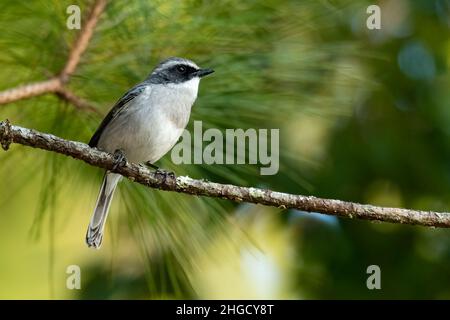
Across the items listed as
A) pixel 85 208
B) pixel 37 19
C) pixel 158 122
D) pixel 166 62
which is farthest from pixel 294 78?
pixel 85 208

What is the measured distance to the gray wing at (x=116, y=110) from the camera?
3.54 m

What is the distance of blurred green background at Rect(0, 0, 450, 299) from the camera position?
3307 mm

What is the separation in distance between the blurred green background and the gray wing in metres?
0.06

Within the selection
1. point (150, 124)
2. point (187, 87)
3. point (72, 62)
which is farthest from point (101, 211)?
→ point (72, 62)

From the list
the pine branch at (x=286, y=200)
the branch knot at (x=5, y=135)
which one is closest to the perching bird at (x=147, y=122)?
the pine branch at (x=286, y=200)

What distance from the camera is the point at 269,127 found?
14.6 feet

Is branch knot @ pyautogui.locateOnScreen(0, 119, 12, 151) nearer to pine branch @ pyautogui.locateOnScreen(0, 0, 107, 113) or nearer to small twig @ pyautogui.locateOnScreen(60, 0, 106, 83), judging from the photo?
pine branch @ pyautogui.locateOnScreen(0, 0, 107, 113)

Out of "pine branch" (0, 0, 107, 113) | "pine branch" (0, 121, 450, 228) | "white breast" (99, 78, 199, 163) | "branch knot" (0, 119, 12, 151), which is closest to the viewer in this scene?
"branch knot" (0, 119, 12, 151)

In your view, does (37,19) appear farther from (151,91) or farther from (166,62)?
(151,91)

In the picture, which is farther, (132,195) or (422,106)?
(422,106)

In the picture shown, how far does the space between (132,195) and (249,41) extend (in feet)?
2.78

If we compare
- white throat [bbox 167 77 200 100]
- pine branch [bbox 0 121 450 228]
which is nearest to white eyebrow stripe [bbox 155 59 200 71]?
white throat [bbox 167 77 200 100]

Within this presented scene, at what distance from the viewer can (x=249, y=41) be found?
3502mm

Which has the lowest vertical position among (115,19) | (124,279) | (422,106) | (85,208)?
(124,279)
